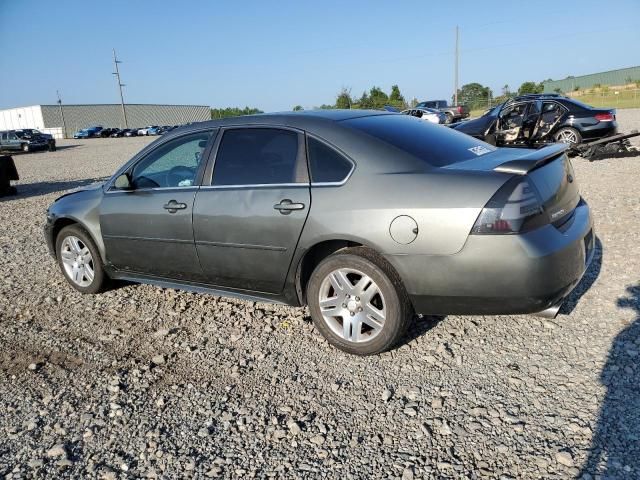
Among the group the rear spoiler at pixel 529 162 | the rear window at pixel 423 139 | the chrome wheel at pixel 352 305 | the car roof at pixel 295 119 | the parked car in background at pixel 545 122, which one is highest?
the car roof at pixel 295 119

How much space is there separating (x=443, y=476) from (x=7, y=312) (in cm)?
420

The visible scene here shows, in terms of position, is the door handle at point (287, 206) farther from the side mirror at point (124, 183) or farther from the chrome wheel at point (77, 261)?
the chrome wheel at point (77, 261)

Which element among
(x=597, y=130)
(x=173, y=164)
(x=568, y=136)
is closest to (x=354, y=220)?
(x=173, y=164)

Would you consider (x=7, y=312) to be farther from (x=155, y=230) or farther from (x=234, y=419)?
(x=234, y=419)

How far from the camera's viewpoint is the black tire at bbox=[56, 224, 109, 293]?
4.71 metres

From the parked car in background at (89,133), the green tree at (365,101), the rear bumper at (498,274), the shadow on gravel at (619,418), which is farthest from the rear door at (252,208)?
the parked car in background at (89,133)

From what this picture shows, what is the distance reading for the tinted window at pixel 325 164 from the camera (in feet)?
10.9

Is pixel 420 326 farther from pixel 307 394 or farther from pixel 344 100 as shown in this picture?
pixel 344 100

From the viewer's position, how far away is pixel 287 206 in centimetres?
341

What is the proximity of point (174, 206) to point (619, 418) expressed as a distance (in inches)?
127

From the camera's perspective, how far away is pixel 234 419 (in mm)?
2791

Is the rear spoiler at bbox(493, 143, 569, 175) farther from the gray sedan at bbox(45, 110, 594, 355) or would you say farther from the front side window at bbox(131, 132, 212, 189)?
the front side window at bbox(131, 132, 212, 189)

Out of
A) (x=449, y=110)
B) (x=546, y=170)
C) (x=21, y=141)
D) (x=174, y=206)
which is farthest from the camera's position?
(x=21, y=141)

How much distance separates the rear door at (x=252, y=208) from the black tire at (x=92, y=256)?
140 cm
